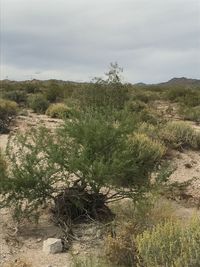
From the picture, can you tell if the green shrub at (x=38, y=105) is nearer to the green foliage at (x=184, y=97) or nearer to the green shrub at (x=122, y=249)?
the green foliage at (x=184, y=97)

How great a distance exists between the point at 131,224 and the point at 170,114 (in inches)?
698

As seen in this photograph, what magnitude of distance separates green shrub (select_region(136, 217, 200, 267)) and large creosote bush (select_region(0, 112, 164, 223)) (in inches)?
88.3

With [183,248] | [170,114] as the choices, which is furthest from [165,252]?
[170,114]

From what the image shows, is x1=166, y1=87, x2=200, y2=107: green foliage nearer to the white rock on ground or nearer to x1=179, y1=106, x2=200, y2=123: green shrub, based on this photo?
x1=179, y1=106, x2=200, y2=123: green shrub

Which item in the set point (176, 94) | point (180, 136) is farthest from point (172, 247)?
point (176, 94)

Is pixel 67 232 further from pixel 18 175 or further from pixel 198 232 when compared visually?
pixel 198 232

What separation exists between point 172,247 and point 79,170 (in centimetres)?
286

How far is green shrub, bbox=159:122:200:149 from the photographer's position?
13.4 meters

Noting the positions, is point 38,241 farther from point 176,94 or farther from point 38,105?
point 176,94

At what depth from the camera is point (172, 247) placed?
5.32 m

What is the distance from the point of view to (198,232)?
5.39 m

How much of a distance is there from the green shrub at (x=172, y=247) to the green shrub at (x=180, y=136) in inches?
304

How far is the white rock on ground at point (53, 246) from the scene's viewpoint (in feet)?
22.9

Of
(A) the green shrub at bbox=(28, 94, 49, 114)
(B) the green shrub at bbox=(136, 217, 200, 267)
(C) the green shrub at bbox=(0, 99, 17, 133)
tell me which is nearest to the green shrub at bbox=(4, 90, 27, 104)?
(A) the green shrub at bbox=(28, 94, 49, 114)
